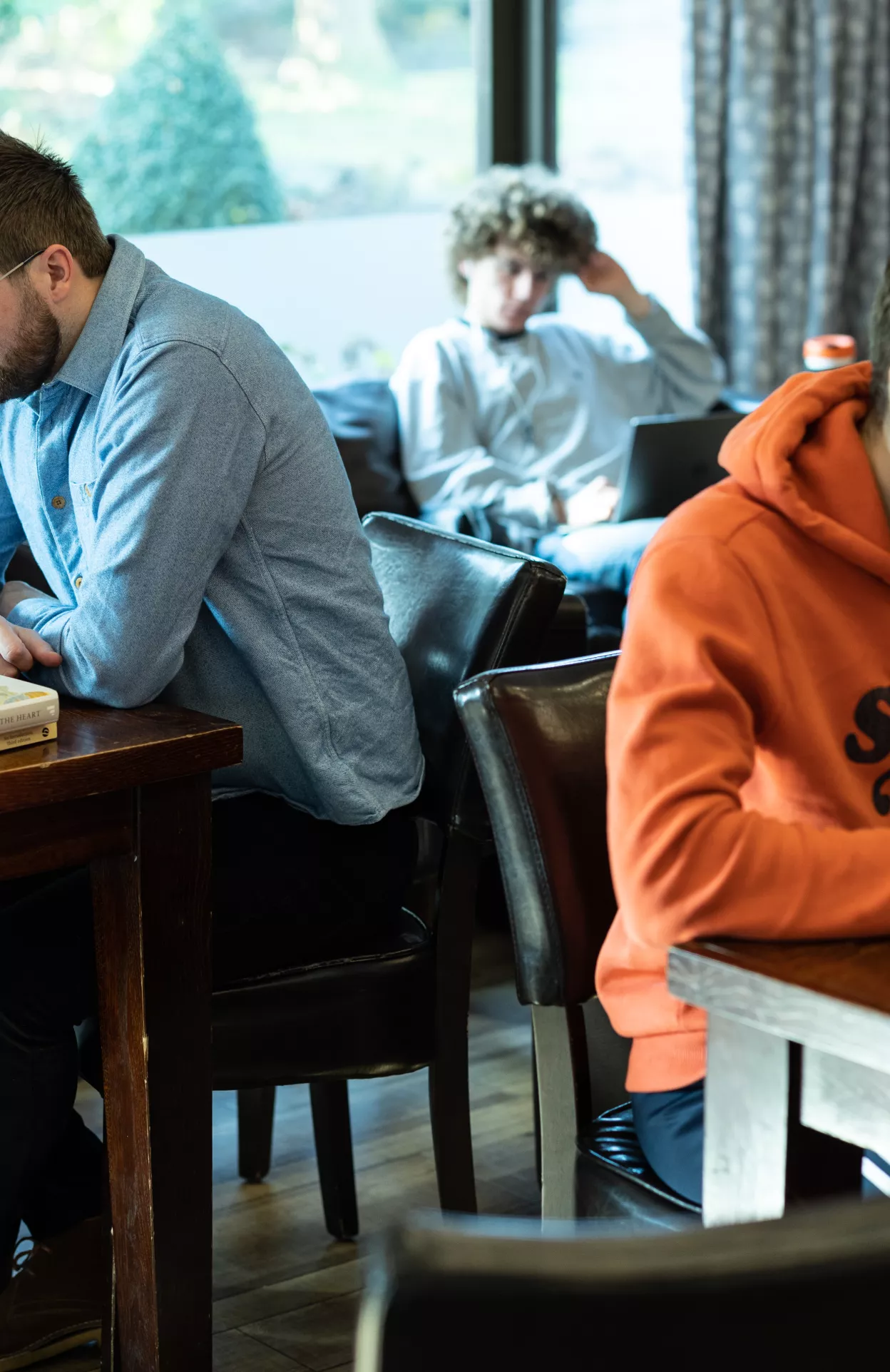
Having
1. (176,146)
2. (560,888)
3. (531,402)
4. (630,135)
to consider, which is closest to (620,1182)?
(560,888)

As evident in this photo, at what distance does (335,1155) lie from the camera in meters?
1.92

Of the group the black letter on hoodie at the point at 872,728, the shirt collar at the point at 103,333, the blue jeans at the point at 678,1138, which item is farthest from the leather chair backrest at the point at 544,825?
the shirt collar at the point at 103,333

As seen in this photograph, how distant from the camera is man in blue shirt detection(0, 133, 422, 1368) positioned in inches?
59.6

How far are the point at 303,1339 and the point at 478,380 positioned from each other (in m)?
2.29

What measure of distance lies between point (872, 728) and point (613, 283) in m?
2.78

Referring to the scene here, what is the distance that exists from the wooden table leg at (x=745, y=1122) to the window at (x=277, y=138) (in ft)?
9.77

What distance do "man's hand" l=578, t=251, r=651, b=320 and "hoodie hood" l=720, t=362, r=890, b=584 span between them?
263cm

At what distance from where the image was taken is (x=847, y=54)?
4.55 metres

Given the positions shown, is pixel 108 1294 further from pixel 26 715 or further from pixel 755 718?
pixel 755 718

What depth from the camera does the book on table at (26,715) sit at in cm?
130

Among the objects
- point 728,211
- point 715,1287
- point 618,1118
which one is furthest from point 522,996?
point 728,211

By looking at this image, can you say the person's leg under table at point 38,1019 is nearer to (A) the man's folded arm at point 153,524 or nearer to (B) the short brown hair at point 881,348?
(A) the man's folded arm at point 153,524

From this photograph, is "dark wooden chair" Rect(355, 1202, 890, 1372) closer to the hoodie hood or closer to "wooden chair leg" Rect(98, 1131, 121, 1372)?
the hoodie hood

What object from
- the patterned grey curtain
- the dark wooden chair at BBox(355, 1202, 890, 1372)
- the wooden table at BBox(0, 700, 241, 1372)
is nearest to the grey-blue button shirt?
the wooden table at BBox(0, 700, 241, 1372)
